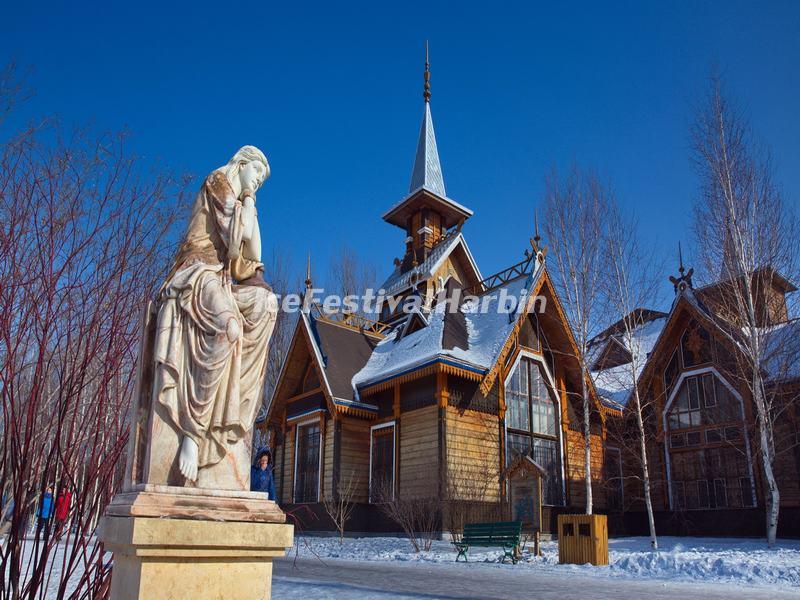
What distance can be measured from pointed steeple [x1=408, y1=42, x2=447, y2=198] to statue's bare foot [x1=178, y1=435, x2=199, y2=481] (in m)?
30.5

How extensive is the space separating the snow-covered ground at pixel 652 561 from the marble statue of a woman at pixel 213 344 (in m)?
4.39

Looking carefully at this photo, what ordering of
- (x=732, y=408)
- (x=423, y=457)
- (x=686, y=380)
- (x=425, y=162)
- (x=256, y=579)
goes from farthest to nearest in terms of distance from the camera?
1. (x=425, y=162)
2. (x=686, y=380)
3. (x=732, y=408)
4. (x=423, y=457)
5. (x=256, y=579)

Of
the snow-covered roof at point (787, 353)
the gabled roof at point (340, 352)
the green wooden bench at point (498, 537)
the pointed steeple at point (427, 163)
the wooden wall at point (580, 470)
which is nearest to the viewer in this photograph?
the green wooden bench at point (498, 537)

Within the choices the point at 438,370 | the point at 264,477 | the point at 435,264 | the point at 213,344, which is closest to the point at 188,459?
the point at 213,344

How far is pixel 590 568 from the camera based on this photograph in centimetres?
1208

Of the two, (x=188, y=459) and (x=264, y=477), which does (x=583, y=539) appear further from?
(x=188, y=459)

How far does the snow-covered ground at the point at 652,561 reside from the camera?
34.7 feet

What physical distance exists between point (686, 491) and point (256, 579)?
2185 centimetres

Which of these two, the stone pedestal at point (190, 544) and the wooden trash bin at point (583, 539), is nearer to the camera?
the stone pedestal at point (190, 544)

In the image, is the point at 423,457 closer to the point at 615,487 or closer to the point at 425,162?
the point at 615,487

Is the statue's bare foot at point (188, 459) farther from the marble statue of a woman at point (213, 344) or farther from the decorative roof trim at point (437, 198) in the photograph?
the decorative roof trim at point (437, 198)

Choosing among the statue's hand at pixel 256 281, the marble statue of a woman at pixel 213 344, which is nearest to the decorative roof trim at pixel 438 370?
the statue's hand at pixel 256 281

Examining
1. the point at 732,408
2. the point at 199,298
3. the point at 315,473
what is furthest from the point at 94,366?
the point at 732,408

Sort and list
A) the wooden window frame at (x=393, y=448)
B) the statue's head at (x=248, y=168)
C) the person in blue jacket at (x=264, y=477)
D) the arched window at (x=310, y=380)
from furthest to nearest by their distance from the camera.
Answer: the arched window at (x=310, y=380) < the wooden window frame at (x=393, y=448) < the person in blue jacket at (x=264, y=477) < the statue's head at (x=248, y=168)
